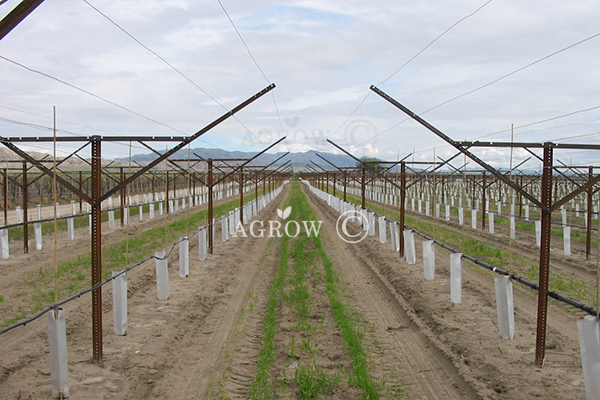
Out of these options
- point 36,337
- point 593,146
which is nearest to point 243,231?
point 36,337

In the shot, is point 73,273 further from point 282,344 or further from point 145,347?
point 282,344

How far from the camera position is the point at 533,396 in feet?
18.5

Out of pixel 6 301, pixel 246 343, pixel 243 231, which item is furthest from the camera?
pixel 243 231

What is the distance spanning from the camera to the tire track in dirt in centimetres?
615

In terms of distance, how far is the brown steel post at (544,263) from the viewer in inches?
258

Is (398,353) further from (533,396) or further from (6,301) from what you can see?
(6,301)

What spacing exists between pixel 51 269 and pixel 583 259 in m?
16.5

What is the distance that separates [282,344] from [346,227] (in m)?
17.8

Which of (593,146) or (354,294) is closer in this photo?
(593,146)

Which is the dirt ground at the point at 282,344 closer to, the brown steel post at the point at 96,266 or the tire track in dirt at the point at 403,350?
the tire track in dirt at the point at 403,350

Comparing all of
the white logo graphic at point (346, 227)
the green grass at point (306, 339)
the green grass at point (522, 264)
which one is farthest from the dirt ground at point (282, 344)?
the white logo graphic at point (346, 227)

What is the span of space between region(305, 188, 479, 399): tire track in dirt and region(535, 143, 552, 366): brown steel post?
1208 millimetres

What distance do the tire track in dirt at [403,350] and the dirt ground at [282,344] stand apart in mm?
17

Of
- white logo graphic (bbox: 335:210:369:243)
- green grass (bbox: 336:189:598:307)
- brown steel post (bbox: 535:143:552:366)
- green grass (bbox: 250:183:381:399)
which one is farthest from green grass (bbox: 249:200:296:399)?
white logo graphic (bbox: 335:210:369:243)
